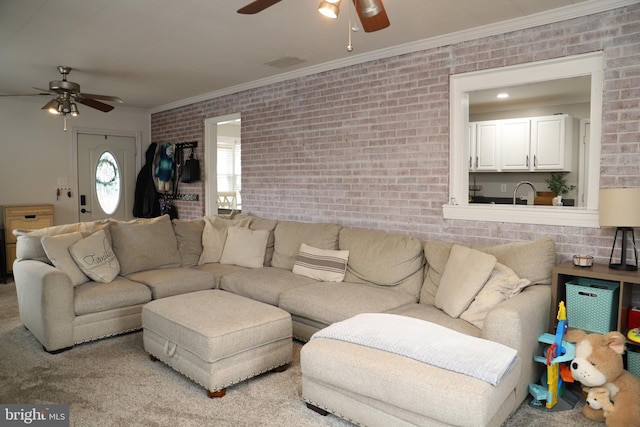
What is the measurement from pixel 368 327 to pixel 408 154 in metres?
1.92

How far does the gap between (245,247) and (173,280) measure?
840 millimetres

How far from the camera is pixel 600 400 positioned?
7.80ft

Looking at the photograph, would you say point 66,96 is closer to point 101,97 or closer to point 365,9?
point 101,97

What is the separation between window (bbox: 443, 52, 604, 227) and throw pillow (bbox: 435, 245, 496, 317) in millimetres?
579

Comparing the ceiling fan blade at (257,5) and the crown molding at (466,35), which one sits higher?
the crown molding at (466,35)

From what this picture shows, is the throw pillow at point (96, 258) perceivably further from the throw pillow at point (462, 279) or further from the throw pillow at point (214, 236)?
the throw pillow at point (462, 279)

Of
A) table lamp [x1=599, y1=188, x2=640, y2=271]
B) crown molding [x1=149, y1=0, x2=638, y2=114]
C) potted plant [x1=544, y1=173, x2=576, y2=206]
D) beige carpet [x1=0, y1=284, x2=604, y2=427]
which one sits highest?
crown molding [x1=149, y1=0, x2=638, y2=114]

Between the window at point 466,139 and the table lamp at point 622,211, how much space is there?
0.92 feet

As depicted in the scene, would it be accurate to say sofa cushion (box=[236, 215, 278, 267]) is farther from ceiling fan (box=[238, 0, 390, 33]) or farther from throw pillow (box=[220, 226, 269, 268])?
ceiling fan (box=[238, 0, 390, 33])

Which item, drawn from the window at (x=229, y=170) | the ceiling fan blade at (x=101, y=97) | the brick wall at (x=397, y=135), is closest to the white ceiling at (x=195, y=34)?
the brick wall at (x=397, y=135)

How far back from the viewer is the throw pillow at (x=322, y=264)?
3.79 metres

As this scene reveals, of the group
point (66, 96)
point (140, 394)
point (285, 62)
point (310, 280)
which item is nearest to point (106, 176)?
point (66, 96)

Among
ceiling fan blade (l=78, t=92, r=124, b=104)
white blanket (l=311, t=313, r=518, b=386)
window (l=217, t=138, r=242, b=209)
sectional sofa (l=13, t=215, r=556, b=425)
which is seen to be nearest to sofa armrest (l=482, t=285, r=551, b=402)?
sectional sofa (l=13, t=215, r=556, b=425)

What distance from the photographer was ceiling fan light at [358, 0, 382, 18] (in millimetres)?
1949
